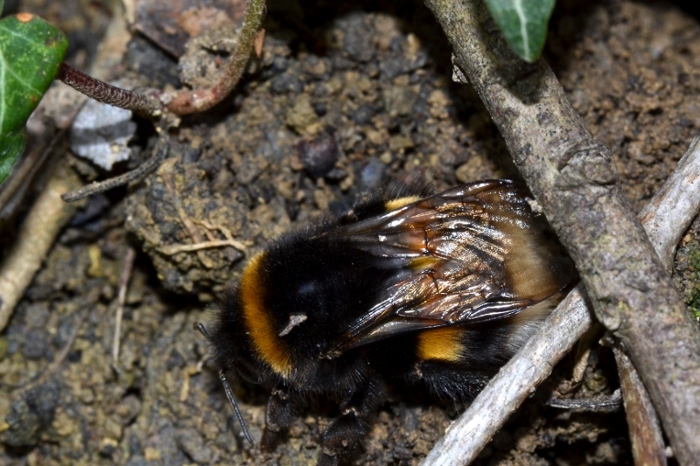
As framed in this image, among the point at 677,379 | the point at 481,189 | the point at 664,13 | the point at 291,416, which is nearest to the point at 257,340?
the point at 291,416

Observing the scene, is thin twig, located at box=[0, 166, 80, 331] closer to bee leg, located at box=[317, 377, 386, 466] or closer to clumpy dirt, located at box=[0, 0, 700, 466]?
clumpy dirt, located at box=[0, 0, 700, 466]

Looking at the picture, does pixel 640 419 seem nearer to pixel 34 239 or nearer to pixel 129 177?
pixel 129 177

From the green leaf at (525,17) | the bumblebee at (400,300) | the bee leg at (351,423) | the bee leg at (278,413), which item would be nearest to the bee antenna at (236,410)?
the bee leg at (278,413)

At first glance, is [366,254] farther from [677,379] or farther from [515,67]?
[677,379]

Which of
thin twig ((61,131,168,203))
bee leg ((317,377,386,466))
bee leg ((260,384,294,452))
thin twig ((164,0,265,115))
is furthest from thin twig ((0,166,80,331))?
bee leg ((317,377,386,466))

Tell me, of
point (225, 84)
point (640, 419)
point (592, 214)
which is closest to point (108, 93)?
point (225, 84)

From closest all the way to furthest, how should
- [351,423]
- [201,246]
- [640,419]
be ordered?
1. [640,419]
2. [351,423]
3. [201,246]
